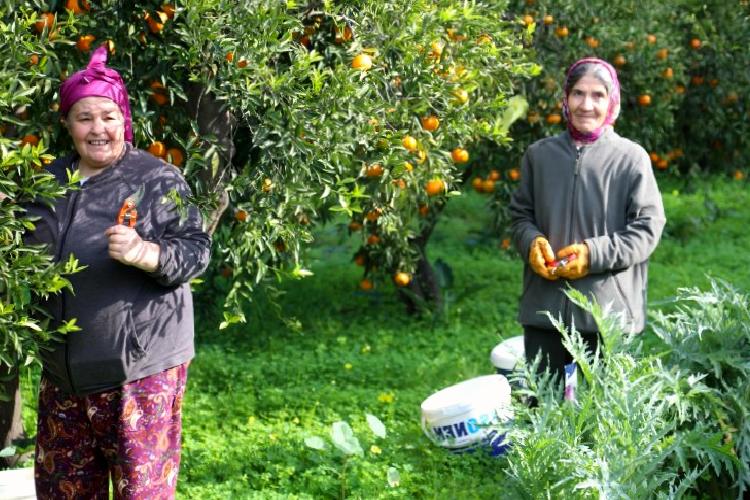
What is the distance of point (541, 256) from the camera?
142 inches

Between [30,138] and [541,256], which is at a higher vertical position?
[30,138]

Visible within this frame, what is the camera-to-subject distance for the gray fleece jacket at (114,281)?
2.78 metres

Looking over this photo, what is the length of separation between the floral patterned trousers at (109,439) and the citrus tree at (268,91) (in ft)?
0.70

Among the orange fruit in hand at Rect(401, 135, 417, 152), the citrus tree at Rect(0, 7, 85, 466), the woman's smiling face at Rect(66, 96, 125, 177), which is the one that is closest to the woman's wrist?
the citrus tree at Rect(0, 7, 85, 466)

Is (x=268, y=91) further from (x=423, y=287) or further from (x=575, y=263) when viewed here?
(x=423, y=287)

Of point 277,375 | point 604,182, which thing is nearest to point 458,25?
point 604,182

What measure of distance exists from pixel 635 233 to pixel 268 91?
4.33ft

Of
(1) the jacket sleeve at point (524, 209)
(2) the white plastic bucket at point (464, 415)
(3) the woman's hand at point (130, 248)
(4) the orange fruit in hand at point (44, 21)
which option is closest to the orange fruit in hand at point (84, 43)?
(4) the orange fruit in hand at point (44, 21)

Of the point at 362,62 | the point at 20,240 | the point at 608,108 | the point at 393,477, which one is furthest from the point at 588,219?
the point at 20,240

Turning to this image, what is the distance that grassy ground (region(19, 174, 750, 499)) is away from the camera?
403cm

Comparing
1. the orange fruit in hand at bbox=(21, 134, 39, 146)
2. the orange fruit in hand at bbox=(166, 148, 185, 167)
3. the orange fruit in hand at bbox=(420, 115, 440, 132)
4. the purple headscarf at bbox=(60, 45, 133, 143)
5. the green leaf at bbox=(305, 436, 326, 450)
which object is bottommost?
the green leaf at bbox=(305, 436, 326, 450)

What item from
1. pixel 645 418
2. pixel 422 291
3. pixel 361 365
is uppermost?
pixel 645 418

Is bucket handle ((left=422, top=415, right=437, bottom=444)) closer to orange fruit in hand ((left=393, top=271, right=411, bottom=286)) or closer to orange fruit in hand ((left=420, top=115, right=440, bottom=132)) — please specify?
orange fruit in hand ((left=420, top=115, right=440, bottom=132))

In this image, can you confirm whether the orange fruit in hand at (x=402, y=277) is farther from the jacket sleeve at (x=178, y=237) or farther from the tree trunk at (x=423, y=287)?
the jacket sleeve at (x=178, y=237)
